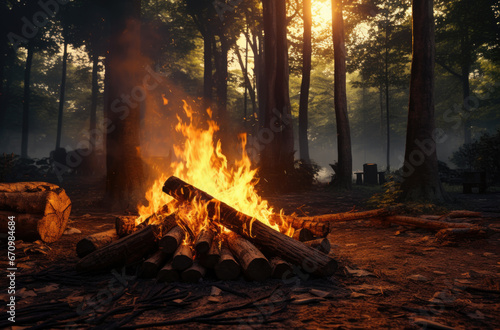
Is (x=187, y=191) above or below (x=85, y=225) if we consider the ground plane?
above

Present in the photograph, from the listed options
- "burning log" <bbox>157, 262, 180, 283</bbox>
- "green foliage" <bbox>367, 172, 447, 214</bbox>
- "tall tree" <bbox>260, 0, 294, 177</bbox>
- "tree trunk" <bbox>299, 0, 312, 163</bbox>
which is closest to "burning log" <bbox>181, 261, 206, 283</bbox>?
"burning log" <bbox>157, 262, 180, 283</bbox>

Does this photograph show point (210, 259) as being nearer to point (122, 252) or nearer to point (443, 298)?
point (122, 252)

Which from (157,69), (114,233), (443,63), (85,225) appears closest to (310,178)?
(85,225)

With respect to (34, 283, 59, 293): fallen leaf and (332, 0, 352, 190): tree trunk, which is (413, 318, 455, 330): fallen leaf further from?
(332, 0, 352, 190): tree trunk

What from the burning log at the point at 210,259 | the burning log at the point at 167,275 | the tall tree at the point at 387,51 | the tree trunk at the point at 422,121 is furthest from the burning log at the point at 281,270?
the tall tree at the point at 387,51

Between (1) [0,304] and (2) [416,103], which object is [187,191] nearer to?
(1) [0,304]

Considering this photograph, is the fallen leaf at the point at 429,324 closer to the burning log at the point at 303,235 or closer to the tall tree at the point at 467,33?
the burning log at the point at 303,235

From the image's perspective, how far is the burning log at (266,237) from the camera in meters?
3.97

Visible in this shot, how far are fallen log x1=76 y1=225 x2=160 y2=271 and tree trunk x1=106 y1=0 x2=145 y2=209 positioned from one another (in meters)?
5.36

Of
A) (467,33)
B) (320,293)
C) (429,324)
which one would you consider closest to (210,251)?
(320,293)

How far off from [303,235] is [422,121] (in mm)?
6855

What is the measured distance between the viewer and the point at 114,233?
531 centimetres

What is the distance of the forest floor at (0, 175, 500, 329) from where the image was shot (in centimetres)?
293

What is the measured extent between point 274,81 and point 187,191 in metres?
11.4
